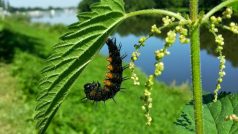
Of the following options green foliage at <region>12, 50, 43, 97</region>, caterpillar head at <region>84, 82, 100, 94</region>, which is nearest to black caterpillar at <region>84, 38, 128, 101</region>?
caterpillar head at <region>84, 82, 100, 94</region>

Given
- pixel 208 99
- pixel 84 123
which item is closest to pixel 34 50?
pixel 84 123

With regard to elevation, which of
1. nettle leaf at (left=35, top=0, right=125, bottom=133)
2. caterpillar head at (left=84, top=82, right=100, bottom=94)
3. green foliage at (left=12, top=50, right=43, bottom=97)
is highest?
nettle leaf at (left=35, top=0, right=125, bottom=133)

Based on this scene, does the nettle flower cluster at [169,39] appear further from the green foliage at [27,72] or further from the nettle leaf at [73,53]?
the green foliage at [27,72]

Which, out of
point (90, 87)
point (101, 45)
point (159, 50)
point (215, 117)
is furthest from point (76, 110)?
point (159, 50)

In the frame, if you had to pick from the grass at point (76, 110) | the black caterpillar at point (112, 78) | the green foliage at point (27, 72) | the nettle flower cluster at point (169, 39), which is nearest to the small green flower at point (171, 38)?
the nettle flower cluster at point (169, 39)

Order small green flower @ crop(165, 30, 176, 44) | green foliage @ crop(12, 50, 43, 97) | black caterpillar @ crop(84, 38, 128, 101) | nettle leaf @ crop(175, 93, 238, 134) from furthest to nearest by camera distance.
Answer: green foliage @ crop(12, 50, 43, 97) → nettle leaf @ crop(175, 93, 238, 134) → black caterpillar @ crop(84, 38, 128, 101) → small green flower @ crop(165, 30, 176, 44)

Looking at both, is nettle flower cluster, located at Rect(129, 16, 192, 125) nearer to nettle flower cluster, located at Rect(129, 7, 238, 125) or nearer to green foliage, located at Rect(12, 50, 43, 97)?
nettle flower cluster, located at Rect(129, 7, 238, 125)

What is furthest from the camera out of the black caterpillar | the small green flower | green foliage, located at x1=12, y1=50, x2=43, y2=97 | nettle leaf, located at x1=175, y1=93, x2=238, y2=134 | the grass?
green foliage, located at x1=12, y1=50, x2=43, y2=97

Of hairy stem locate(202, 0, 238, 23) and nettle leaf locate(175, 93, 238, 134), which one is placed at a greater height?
hairy stem locate(202, 0, 238, 23)
